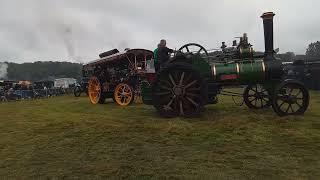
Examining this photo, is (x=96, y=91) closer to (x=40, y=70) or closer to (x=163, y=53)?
(x=163, y=53)

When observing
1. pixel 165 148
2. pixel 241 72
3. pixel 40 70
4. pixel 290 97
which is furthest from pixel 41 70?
pixel 165 148

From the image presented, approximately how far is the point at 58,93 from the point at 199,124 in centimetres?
3049

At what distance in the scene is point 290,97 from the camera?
1062 cm

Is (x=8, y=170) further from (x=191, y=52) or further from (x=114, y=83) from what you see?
(x=114, y=83)

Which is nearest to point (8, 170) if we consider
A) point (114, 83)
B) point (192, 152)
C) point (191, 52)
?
point (192, 152)

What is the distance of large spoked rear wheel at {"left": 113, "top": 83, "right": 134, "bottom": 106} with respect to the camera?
15461 millimetres

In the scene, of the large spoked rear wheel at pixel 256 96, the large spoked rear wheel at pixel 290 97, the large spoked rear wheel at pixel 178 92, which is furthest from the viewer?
the large spoked rear wheel at pixel 256 96

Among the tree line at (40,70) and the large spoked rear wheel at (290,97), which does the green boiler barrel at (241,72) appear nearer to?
the large spoked rear wheel at (290,97)

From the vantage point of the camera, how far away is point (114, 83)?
1680cm

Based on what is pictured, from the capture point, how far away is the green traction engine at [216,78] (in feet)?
35.0

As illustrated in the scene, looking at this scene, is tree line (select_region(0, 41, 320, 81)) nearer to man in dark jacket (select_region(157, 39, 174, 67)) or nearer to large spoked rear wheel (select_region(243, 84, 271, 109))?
large spoked rear wheel (select_region(243, 84, 271, 109))

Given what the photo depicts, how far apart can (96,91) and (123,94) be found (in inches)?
88.2

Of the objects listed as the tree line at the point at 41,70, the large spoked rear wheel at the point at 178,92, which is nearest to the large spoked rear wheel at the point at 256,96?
the large spoked rear wheel at the point at 178,92

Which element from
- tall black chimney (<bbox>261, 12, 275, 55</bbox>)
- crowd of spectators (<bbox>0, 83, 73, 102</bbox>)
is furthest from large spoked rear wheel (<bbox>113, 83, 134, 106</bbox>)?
crowd of spectators (<bbox>0, 83, 73, 102</bbox>)
